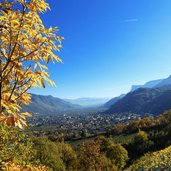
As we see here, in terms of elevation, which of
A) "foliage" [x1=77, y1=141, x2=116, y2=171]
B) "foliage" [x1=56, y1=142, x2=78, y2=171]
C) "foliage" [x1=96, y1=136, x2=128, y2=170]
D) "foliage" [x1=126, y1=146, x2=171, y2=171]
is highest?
"foliage" [x1=126, y1=146, x2=171, y2=171]

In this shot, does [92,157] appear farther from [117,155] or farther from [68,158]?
[117,155]

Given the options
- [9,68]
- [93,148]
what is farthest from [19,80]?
[93,148]

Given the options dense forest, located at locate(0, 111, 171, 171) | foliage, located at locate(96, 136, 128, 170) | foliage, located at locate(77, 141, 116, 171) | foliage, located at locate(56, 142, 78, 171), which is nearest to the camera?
dense forest, located at locate(0, 111, 171, 171)

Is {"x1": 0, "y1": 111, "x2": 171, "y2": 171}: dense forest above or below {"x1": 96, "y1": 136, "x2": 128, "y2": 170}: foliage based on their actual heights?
above

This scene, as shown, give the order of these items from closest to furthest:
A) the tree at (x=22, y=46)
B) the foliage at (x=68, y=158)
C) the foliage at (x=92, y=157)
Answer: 1. the tree at (x=22, y=46)
2. the foliage at (x=92, y=157)
3. the foliage at (x=68, y=158)

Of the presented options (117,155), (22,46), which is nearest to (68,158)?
(117,155)

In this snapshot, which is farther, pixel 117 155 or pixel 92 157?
pixel 117 155

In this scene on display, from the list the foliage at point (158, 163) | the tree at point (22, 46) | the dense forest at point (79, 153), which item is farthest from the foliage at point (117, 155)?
the tree at point (22, 46)

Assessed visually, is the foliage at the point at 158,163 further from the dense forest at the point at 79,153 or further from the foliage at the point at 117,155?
the foliage at the point at 117,155

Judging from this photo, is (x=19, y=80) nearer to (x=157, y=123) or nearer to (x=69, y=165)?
(x=69, y=165)

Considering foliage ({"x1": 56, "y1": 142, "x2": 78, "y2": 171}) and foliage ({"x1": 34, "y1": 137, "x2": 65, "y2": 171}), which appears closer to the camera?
foliage ({"x1": 34, "y1": 137, "x2": 65, "y2": 171})

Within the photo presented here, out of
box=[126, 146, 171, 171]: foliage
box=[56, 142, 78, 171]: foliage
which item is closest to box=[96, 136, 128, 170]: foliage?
box=[56, 142, 78, 171]: foliage

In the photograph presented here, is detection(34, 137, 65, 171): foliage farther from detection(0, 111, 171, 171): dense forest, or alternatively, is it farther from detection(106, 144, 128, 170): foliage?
detection(106, 144, 128, 170): foliage

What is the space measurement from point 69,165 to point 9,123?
8281 cm
